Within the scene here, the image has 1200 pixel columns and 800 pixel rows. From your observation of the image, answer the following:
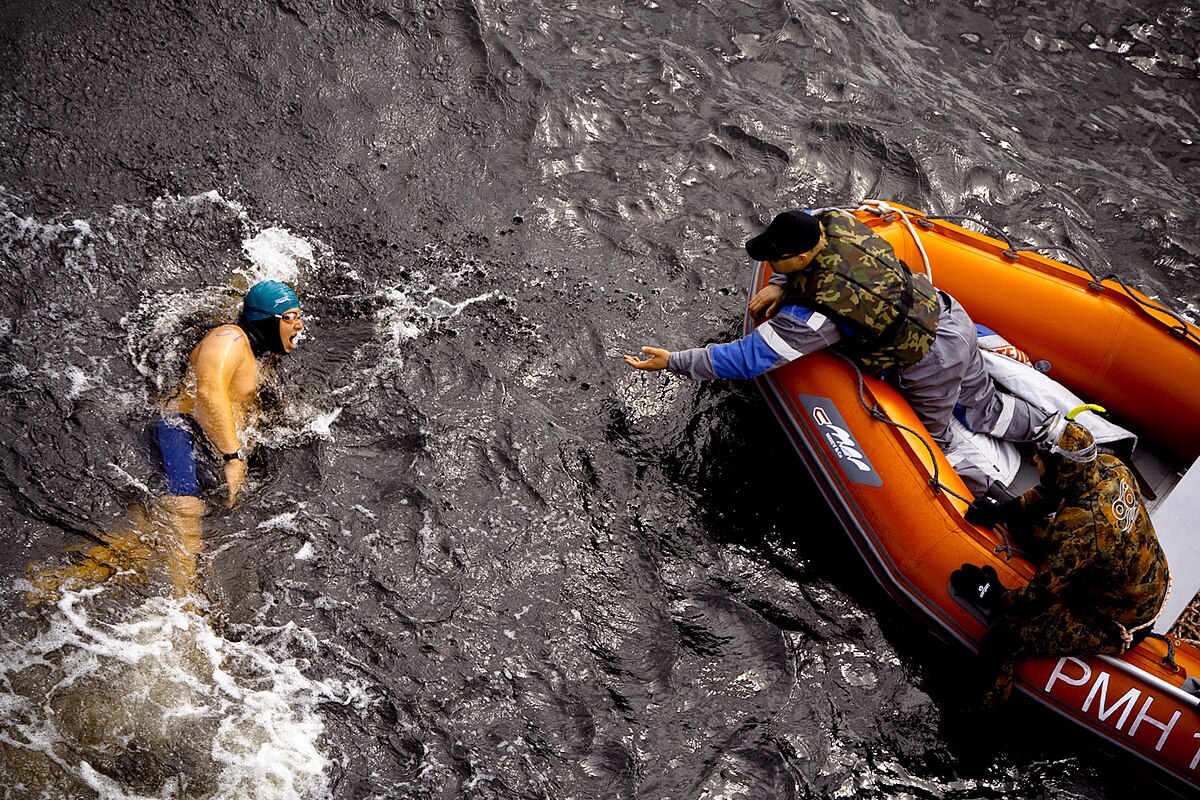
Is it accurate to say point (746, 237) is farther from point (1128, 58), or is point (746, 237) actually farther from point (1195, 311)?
point (1128, 58)

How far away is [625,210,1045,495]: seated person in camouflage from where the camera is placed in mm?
4812

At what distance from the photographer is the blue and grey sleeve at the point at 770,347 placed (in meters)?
4.91

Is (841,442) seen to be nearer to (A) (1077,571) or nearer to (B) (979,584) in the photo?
(B) (979,584)

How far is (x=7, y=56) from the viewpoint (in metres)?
6.61

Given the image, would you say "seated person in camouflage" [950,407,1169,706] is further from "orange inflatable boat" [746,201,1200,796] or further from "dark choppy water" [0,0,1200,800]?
"dark choppy water" [0,0,1200,800]

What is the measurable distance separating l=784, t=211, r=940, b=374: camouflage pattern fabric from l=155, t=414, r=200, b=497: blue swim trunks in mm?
3139

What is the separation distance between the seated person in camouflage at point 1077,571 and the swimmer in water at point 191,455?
3725 millimetres

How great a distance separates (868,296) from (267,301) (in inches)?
121

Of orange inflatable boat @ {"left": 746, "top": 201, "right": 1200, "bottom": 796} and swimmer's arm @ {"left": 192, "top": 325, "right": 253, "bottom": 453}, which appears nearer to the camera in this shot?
orange inflatable boat @ {"left": 746, "top": 201, "right": 1200, "bottom": 796}

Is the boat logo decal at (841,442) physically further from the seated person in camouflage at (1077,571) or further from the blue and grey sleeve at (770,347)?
the seated person in camouflage at (1077,571)

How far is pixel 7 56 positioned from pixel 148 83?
0.95 meters

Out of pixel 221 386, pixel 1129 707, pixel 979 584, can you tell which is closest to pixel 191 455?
pixel 221 386

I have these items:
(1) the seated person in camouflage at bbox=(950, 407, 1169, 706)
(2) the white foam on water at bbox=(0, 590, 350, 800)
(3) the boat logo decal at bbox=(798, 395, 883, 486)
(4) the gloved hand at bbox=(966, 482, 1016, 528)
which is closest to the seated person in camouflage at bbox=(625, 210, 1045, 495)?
(3) the boat logo decal at bbox=(798, 395, 883, 486)

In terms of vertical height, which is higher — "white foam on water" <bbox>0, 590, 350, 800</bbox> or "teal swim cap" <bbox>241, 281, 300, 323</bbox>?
"teal swim cap" <bbox>241, 281, 300, 323</bbox>
